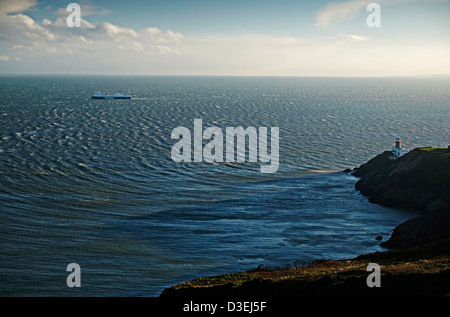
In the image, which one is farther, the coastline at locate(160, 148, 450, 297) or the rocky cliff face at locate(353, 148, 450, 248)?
the rocky cliff face at locate(353, 148, 450, 248)

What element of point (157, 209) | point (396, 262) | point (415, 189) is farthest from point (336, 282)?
point (415, 189)

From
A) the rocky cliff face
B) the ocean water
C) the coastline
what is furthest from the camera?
the rocky cliff face

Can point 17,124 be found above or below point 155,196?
above

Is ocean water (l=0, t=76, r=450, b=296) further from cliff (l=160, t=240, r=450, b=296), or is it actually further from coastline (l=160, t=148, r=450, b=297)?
cliff (l=160, t=240, r=450, b=296)

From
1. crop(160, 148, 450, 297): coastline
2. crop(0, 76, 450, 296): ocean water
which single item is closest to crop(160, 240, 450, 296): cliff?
crop(160, 148, 450, 297): coastline

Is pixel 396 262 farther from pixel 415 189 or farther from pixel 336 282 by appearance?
pixel 415 189
